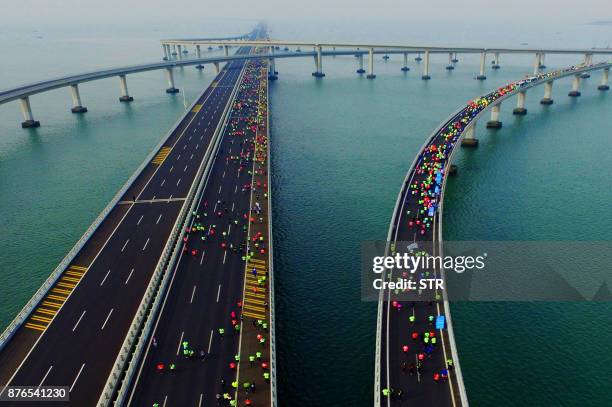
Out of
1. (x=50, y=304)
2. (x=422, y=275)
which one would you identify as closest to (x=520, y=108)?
(x=422, y=275)

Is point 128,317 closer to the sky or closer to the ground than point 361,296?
closer to the sky

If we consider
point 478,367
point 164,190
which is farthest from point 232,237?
point 478,367

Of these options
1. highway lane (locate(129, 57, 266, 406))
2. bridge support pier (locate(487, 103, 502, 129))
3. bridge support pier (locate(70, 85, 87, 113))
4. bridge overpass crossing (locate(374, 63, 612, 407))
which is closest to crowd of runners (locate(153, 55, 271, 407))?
highway lane (locate(129, 57, 266, 406))

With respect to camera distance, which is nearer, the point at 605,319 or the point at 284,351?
the point at 284,351

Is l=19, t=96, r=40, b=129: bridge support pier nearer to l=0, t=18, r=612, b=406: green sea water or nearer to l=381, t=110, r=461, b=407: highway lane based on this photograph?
l=0, t=18, r=612, b=406: green sea water

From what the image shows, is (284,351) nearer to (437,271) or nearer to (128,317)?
(128,317)

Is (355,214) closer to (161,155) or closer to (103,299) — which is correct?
(103,299)

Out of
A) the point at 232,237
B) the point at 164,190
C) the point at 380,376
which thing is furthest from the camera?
the point at 164,190

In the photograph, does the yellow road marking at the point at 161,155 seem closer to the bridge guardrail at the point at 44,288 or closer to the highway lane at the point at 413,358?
the bridge guardrail at the point at 44,288
